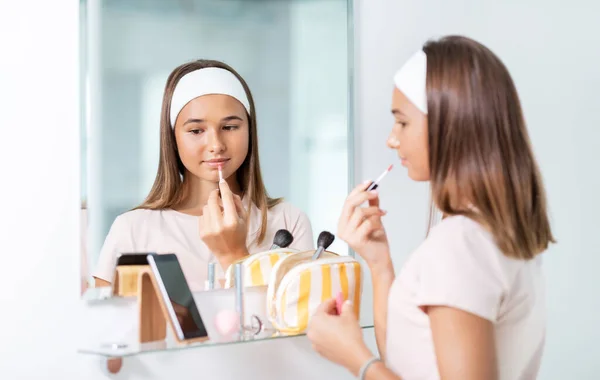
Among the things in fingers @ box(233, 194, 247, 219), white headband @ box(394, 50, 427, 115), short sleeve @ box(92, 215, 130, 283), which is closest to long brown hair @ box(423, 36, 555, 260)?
white headband @ box(394, 50, 427, 115)

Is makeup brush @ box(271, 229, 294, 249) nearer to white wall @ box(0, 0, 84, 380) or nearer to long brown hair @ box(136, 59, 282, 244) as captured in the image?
long brown hair @ box(136, 59, 282, 244)

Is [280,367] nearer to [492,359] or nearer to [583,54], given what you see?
[492,359]

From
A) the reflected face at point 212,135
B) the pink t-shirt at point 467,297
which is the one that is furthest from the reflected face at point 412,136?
the reflected face at point 212,135

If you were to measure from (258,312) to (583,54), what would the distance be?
100 centimetres

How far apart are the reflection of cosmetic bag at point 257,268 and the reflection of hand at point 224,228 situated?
18 millimetres

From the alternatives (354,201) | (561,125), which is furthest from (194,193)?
(561,125)

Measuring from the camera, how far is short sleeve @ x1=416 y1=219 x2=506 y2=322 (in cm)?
95

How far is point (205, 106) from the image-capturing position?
131cm

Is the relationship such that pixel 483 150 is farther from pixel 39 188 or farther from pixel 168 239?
pixel 39 188

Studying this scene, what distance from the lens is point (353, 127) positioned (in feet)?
4.84

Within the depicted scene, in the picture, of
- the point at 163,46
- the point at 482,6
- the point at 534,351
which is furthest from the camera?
the point at 482,6

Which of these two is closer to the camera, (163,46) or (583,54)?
(163,46)

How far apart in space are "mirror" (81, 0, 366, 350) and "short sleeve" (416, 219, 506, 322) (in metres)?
0.45

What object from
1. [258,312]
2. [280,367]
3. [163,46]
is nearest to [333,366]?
[280,367]
